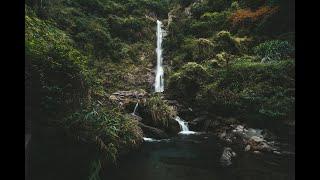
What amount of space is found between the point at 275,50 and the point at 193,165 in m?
9.51

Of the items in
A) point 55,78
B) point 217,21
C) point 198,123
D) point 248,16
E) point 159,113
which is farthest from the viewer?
point 217,21

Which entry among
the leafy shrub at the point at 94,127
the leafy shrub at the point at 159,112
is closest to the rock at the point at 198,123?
the leafy shrub at the point at 159,112

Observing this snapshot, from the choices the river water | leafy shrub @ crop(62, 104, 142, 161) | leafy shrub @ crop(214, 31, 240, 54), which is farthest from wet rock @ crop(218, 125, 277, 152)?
leafy shrub @ crop(214, 31, 240, 54)

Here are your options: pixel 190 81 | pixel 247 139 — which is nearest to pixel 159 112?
pixel 247 139

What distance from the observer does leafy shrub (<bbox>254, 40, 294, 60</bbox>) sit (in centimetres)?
1589

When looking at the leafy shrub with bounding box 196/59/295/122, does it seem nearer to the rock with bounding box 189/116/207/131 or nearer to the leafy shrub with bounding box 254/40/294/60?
the rock with bounding box 189/116/207/131

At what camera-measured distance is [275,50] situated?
54.0 ft

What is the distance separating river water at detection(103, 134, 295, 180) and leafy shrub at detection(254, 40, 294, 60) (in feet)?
21.5

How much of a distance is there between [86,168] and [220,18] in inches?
681

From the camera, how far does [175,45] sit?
73.7 ft

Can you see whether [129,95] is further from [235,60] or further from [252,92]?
[252,92]

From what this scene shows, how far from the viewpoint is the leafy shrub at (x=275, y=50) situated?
52.1 ft

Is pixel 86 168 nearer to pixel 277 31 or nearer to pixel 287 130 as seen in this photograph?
pixel 287 130
